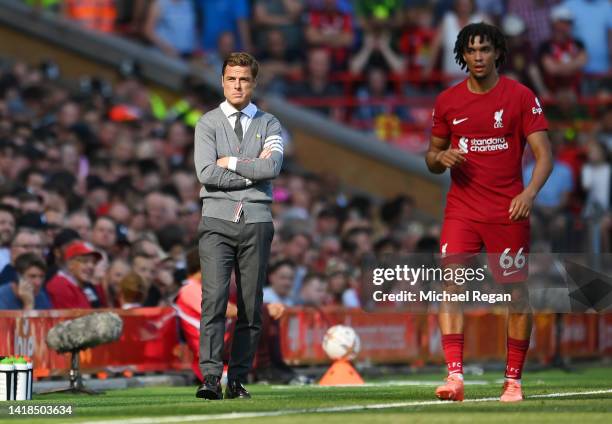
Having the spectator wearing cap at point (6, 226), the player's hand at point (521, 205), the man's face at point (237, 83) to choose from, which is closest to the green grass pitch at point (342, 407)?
the player's hand at point (521, 205)


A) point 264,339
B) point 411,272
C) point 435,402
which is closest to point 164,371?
point 264,339

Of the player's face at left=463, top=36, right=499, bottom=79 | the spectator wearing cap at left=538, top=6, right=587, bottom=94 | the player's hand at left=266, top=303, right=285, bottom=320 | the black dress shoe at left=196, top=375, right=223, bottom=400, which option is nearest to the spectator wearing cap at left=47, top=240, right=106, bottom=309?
the player's hand at left=266, top=303, right=285, bottom=320

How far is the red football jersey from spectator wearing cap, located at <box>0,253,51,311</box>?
5.31m

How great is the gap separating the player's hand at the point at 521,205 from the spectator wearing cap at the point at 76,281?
5.98 meters

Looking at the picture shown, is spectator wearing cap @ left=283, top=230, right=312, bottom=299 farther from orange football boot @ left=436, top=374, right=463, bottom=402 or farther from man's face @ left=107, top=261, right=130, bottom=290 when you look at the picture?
orange football boot @ left=436, top=374, right=463, bottom=402

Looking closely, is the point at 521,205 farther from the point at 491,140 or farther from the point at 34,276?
the point at 34,276

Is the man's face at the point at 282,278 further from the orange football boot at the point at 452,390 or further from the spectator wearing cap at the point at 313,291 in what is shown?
the orange football boot at the point at 452,390

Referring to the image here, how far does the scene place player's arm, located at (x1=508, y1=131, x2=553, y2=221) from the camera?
447 inches

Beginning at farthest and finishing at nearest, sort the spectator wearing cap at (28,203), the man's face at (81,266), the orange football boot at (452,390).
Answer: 1. the spectator wearing cap at (28,203)
2. the man's face at (81,266)
3. the orange football boot at (452,390)

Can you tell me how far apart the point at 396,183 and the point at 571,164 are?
284 cm

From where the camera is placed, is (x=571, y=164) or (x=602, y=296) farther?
(x=571, y=164)

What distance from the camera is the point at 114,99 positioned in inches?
1026

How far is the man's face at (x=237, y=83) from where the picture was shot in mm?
11789

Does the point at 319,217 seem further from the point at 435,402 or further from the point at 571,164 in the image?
the point at 435,402
